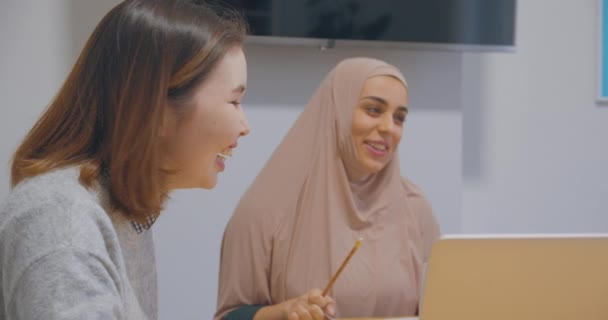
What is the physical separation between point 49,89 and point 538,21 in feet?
6.19

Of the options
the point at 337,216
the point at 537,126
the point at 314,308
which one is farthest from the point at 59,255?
the point at 537,126

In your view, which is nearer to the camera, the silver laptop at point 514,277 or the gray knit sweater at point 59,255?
the gray knit sweater at point 59,255

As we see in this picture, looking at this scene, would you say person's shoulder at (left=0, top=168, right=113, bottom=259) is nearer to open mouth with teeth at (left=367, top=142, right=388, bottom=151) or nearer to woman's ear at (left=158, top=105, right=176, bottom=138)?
woman's ear at (left=158, top=105, right=176, bottom=138)

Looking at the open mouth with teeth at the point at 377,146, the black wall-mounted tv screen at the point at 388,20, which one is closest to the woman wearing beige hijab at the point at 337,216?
the open mouth with teeth at the point at 377,146

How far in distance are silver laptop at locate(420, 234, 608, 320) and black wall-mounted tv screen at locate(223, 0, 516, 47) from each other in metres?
1.70

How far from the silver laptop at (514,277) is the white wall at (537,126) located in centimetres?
211

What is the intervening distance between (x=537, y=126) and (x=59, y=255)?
2684 mm

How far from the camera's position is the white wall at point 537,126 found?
319 centimetres

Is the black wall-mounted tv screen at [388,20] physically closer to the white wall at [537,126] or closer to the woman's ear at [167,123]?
the white wall at [537,126]

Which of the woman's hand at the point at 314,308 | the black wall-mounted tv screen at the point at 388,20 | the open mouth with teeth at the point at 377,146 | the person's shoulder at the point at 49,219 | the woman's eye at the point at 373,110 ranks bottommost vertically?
the woman's hand at the point at 314,308

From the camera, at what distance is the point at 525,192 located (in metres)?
3.28

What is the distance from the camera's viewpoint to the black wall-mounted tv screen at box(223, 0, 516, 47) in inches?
104

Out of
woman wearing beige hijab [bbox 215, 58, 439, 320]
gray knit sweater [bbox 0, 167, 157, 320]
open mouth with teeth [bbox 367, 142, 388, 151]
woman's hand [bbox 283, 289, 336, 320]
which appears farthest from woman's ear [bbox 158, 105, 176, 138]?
open mouth with teeth [bbox 367, 142, 388, 151]

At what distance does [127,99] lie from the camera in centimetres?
104
